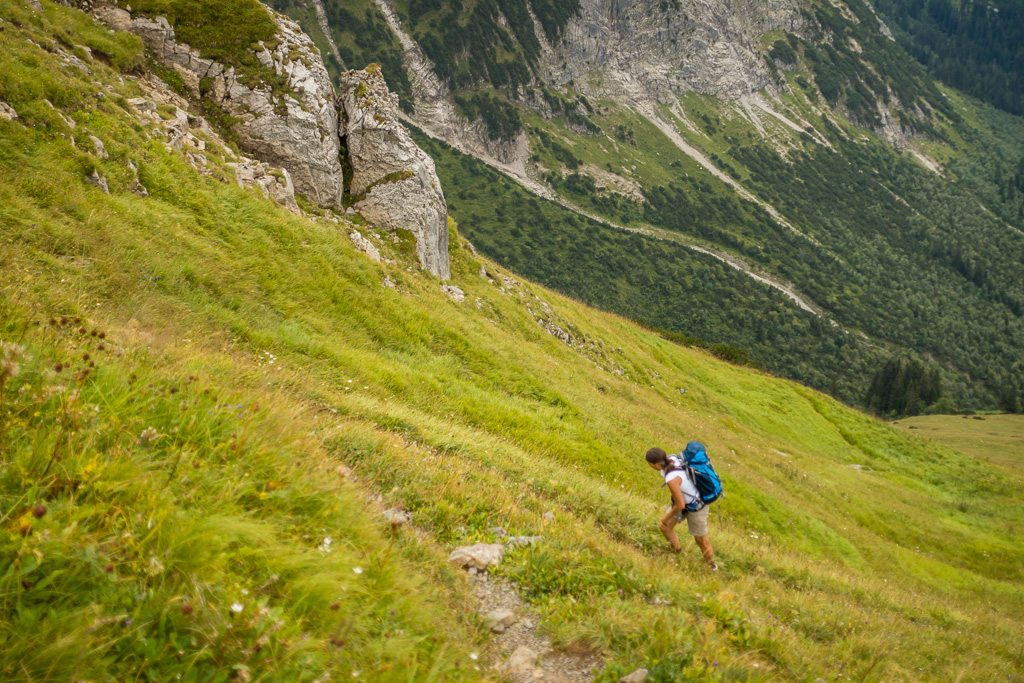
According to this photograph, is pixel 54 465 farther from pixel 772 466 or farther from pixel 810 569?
pixel 772 466

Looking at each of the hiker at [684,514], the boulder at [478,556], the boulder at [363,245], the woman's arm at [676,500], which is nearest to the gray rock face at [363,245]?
the boulder at [363,245]

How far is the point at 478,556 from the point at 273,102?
22543 millimetres

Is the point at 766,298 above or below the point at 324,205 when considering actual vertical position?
above

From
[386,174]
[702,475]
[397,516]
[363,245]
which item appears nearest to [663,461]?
[702,475]

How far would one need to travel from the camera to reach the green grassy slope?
2455mm

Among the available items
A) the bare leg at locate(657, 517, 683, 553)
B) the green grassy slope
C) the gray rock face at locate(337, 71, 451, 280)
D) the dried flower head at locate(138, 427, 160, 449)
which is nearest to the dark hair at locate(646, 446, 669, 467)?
the bare leg at locate(657, 517, 683, 553)

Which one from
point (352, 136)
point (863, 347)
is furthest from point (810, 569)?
point (863, 347)

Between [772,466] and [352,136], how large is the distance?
2947cm

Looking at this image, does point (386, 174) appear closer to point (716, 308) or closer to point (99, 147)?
point (99, 147)

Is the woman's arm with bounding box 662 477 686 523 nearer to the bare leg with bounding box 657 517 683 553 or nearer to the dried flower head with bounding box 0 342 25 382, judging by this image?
the bare leg with bounding box 657 517 683 553

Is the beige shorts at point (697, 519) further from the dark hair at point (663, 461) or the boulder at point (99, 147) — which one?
the boulder at point (99, 147)

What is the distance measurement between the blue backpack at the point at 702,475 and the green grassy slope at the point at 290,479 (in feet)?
3.78

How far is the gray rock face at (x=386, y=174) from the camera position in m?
23.5

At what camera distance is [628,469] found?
49.4 ft
